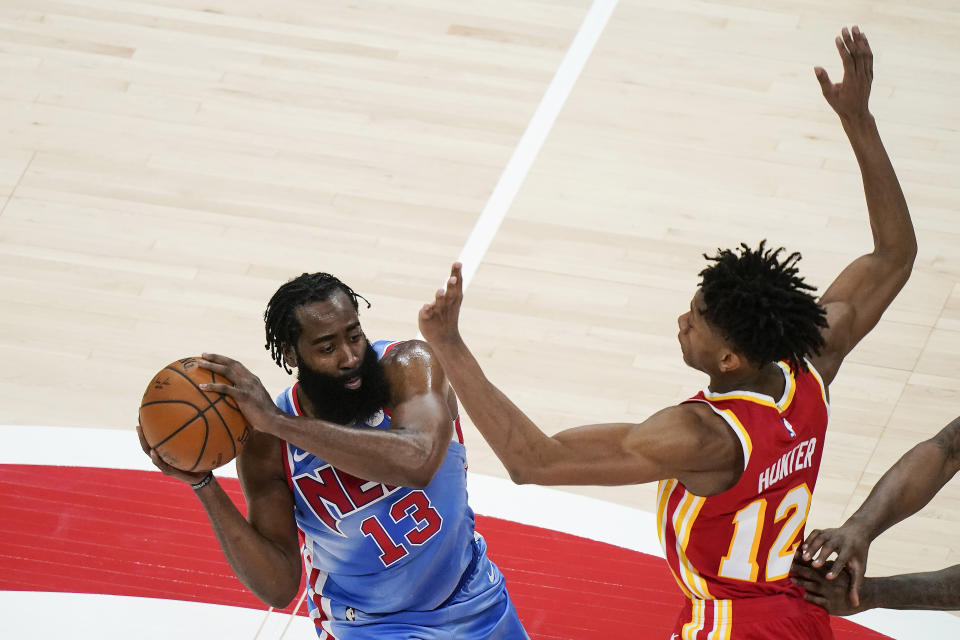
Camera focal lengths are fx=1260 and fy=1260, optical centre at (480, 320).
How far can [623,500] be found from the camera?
6.03 m

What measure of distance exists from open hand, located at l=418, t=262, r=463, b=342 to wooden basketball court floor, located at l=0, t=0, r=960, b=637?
105 inches

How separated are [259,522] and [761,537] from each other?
1579 mm

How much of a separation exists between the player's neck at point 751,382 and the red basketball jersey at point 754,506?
1.0 inches

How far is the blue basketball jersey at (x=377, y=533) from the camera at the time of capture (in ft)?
13.5

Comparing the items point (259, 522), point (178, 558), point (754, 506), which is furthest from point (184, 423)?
point (178, 558)

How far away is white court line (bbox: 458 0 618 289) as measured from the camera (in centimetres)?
731

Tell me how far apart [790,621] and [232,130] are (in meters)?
5.40

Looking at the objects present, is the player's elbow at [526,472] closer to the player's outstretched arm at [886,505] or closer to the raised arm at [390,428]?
the raised arm at [390,428]

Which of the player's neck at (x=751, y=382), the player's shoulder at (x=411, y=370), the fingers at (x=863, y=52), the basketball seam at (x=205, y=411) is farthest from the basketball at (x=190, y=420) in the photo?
the fingers at (x=863, y=52)

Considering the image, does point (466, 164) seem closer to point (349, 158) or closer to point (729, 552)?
point (349, 158)

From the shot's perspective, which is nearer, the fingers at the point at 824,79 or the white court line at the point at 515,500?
the fingers at the point at 824,79

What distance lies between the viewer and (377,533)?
164 inches

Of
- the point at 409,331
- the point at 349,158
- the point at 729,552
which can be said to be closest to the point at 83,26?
the point at 349,158

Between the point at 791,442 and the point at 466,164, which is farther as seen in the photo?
the point at 466,164
